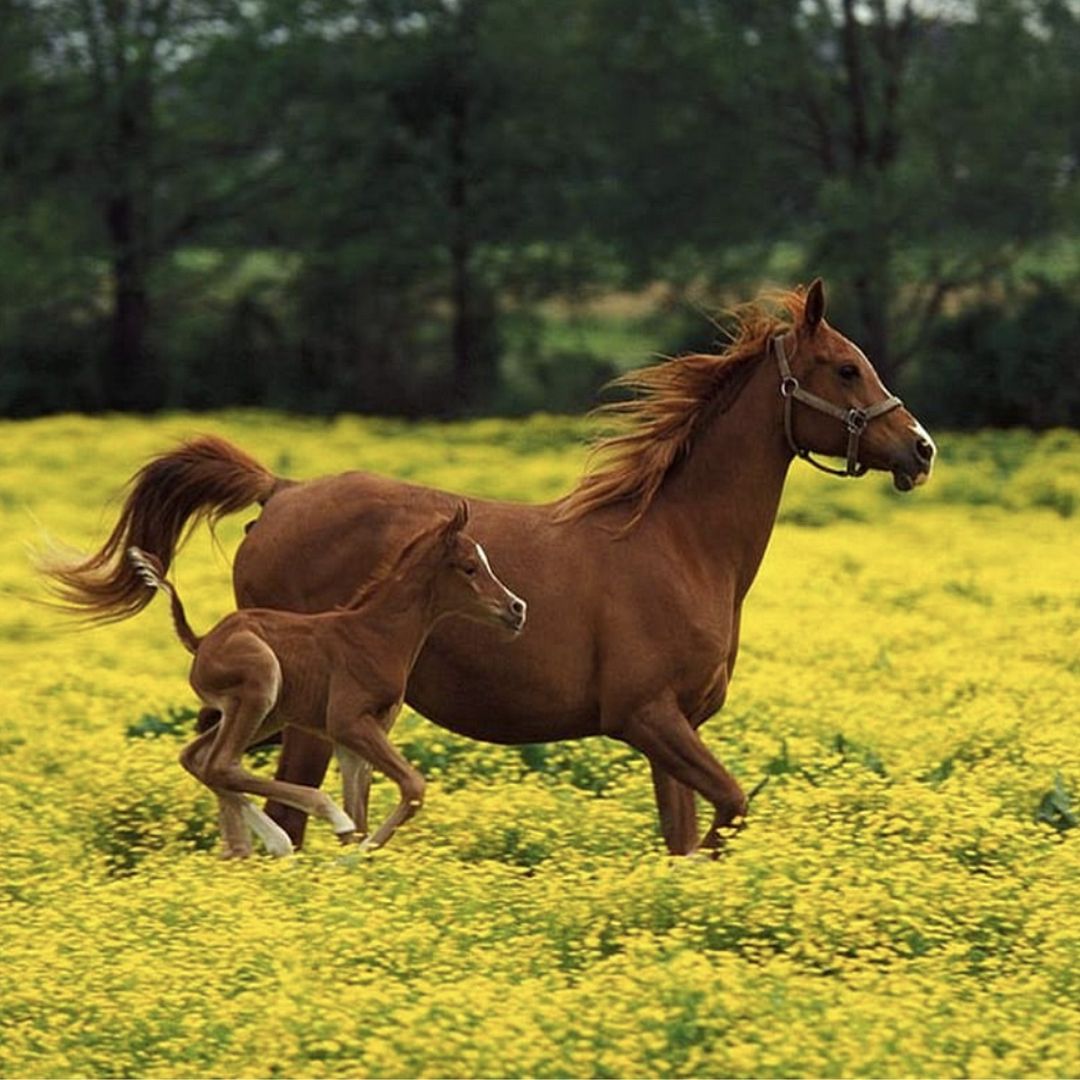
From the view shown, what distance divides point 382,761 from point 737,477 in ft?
6.40

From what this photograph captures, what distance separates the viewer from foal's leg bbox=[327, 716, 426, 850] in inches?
381

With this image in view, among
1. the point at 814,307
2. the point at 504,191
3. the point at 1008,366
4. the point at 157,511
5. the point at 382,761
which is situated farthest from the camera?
the point at 504,191

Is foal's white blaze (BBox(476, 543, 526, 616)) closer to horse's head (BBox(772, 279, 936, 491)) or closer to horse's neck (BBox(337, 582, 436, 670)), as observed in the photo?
horse's neck (BBox(337, 582, 436, 670))

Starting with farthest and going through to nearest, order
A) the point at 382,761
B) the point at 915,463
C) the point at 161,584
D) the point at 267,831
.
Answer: the point at 915,463, the point at 161,584, the point at 267,831, the point at 382,761

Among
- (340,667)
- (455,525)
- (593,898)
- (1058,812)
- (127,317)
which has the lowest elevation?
(127,317)

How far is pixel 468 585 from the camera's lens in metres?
9.86

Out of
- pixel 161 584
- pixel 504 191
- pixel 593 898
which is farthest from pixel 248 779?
pixel 504 191

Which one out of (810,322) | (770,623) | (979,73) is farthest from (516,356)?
(810,322)

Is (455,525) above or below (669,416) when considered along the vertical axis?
below

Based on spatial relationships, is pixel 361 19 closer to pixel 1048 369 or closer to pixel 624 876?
pixel 1048 369

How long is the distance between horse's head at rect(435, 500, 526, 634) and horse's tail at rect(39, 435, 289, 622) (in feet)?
3.90

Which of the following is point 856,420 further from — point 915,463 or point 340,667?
point 340,667

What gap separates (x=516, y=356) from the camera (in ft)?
125

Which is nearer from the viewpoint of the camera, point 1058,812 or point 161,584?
point 161,584
